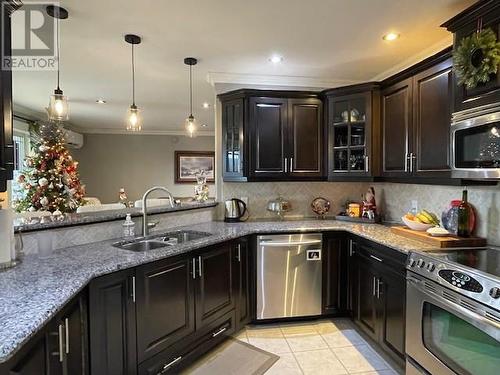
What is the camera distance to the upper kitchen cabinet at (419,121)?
7.63 feet

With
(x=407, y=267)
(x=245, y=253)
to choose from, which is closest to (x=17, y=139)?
(x=245, y=253)

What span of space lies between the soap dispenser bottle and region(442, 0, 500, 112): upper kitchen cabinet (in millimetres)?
2570

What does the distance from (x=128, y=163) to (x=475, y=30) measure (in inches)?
294

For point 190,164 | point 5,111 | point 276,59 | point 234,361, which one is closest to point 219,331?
point 234,361

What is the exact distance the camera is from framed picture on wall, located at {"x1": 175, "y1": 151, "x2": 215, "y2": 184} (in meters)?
8.23

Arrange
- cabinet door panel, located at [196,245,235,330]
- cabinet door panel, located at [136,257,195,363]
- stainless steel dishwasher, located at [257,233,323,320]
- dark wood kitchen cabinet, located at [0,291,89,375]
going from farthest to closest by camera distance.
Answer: stainless steel dishwasher, located at [257,233,323,320] → cabinet door panel, located at [196,245,235,330] → cabinet door panel, located at [136,257,195,363] → dark wood kitchen cabinet, located at [0,291,89,375]

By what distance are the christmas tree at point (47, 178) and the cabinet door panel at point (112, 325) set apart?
9.33 feet

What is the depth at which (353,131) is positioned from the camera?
3.35 metres

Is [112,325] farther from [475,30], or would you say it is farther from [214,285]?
[475,30]

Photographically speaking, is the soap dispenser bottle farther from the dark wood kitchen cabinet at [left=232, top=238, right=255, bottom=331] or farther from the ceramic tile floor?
the ceramic tile floor

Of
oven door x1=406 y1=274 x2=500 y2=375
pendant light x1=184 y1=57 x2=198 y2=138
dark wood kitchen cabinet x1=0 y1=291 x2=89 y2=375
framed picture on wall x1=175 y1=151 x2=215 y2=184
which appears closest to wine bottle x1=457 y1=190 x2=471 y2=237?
oven door x1=406 y1=274 x2=500 y2=375

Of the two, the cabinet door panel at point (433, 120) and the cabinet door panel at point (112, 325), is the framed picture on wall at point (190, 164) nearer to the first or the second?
the cabinet door panel at point (433, 120)

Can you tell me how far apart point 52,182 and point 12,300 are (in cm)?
344

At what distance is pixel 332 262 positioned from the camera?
10.3ft
